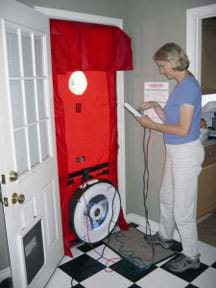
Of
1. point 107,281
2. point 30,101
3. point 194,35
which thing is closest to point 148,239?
point 107,281

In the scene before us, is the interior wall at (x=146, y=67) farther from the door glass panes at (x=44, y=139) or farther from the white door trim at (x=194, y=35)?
the door glass panes at (x=44, y=139)

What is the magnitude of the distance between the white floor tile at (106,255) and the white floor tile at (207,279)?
66 cm

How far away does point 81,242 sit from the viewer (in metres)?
2.92

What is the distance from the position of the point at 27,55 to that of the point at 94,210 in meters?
1.40

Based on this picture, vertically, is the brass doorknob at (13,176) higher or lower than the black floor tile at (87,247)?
higher

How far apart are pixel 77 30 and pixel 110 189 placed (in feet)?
4.52

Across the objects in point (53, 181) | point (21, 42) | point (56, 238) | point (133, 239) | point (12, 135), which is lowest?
point (133, 239)

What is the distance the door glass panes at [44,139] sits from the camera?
2336 millimetres

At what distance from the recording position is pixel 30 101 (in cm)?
218

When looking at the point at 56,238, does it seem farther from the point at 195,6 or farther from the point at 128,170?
the point at 195,6

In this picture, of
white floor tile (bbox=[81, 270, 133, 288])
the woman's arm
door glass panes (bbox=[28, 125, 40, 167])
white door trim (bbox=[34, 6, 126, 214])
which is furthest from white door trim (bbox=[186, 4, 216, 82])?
white floor tile (bbox=[81, 270, 133, 288])

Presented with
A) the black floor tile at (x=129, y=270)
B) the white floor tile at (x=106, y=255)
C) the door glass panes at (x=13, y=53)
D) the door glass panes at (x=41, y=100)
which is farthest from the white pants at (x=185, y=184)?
the door glass panes at (x=13, y=53)

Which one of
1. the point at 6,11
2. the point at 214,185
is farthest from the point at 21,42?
the point at 214,185

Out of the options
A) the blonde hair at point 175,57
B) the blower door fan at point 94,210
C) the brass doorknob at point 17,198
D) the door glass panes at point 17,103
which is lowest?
the blower door fan at point 94,210
